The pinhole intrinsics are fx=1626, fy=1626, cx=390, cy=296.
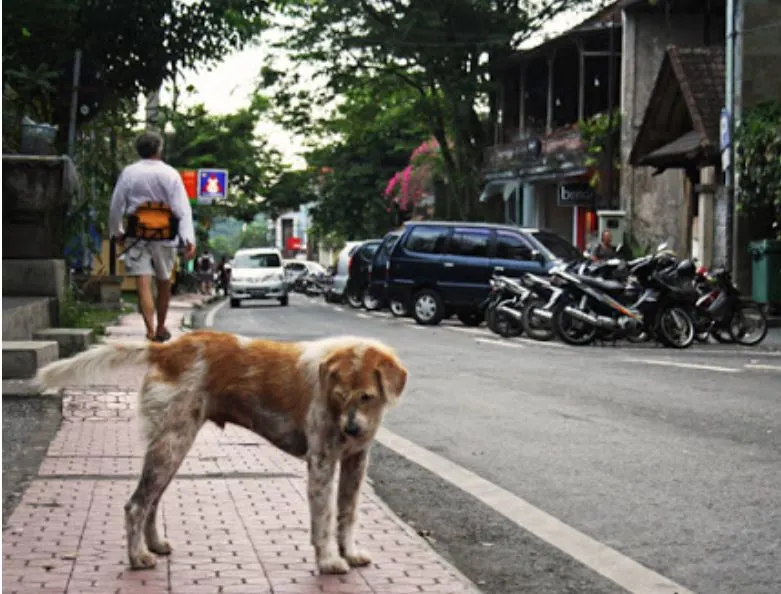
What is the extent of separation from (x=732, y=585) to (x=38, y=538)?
2.57 meters

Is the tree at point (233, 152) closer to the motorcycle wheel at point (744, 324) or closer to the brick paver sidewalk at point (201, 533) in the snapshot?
the motorcycle wheel at point (744, 324)

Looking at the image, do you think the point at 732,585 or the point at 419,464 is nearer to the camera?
the point at 732,585

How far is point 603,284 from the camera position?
21.9 metres

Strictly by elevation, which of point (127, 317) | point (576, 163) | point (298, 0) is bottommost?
point (127, 317)

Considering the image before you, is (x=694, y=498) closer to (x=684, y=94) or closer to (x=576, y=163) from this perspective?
(x=684, y=94)

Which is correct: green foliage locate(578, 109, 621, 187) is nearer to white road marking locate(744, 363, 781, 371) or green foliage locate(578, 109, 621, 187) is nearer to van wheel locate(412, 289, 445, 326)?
van wheel locate(412, 289, 445, 326)

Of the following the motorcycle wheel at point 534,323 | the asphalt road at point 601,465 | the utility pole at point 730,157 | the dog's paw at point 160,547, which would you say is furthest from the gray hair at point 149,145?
the utility pole at point 730,157

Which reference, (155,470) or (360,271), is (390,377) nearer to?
(155,470)

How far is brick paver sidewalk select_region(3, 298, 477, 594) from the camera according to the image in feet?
17.8

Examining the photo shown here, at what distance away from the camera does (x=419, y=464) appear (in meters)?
8.95

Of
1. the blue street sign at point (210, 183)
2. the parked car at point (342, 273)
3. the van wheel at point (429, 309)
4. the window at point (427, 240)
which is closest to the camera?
the van wheel at point (429, 309)

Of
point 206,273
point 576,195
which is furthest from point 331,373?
point 206,273

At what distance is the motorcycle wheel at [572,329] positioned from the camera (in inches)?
862

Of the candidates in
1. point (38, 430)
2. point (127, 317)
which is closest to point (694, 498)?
point (38, 430)
